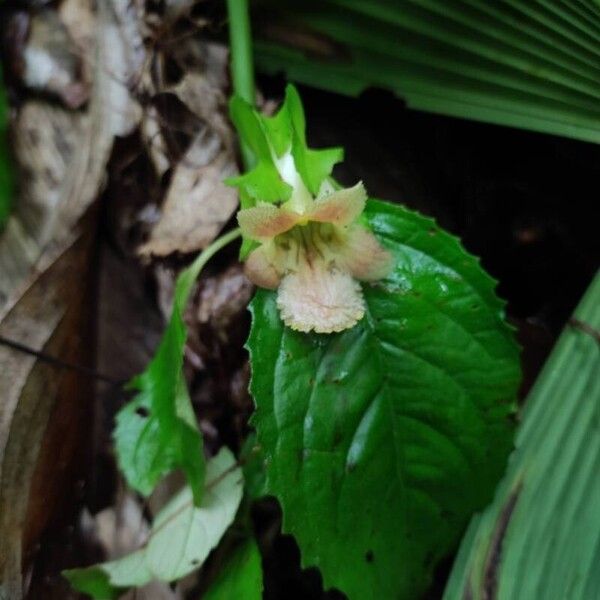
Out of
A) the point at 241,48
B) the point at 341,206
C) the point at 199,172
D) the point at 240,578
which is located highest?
the point at 241,48

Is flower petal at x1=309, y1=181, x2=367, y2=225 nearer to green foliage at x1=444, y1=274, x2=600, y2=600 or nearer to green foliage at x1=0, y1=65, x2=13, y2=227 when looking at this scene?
green foliage at x1=444, y1=274, x2=600, y2=600

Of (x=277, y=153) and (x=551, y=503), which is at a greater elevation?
(x=277, y=153)

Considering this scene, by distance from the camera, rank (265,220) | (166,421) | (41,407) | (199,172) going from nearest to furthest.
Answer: (265,220)
(166,421)
(41,407)
(199,172)

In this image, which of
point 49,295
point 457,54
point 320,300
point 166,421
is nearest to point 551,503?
point 320,300

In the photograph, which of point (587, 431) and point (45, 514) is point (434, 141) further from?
point (45, 514)

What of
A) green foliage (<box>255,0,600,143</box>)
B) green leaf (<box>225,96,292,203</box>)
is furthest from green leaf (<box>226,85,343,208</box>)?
green foliage (<box>255,0,600,143</box>)

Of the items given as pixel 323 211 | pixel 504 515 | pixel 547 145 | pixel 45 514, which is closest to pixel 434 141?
pixel 547 145

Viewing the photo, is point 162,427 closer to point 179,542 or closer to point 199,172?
point 179,542
